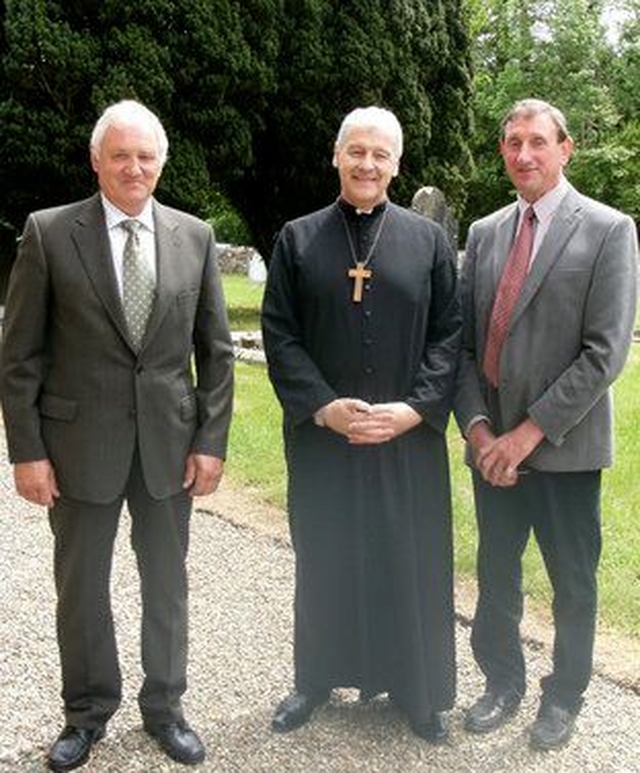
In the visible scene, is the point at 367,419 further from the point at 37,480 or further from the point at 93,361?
the point at 37,480

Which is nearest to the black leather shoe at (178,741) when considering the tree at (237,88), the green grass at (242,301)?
the green grass at (242,301)

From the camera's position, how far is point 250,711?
3668 mm

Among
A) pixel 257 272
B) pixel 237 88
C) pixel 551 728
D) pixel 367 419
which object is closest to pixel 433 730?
pixel 551 728

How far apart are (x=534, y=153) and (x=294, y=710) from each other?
209cm

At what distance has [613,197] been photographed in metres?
33.2

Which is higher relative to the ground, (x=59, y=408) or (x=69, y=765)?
(x=59, y=408)

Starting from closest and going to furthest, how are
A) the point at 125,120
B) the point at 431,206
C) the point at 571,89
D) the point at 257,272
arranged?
1. the point at 125,120
2. the point at 431,206
3. the point at 257,272
4. the point at 571,89

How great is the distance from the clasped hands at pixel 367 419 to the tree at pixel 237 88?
10.7m

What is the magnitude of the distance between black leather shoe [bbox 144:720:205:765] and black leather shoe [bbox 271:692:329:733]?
0.96ft

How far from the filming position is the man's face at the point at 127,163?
10.1 ft

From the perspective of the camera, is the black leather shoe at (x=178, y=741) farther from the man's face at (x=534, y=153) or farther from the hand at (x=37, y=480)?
the man's face at (x=534, y=153)

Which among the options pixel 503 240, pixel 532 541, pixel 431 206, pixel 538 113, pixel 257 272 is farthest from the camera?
pixel 257 272

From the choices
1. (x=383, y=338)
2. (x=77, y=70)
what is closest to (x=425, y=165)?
(x=77, y=70)

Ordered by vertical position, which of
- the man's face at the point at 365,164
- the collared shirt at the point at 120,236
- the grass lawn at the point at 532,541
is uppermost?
the man's face at the point at 365,164
